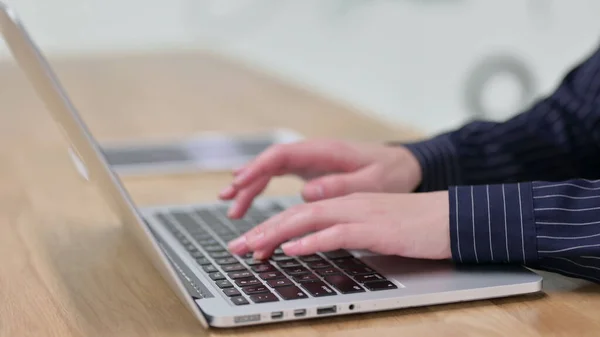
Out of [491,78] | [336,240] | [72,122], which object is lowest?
[491,78]

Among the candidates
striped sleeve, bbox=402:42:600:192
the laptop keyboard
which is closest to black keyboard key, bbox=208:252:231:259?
the laptop keyboard

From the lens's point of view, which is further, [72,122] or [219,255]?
[219,255]

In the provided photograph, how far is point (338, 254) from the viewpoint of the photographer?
88 centimetres

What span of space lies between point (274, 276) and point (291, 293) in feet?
0.16

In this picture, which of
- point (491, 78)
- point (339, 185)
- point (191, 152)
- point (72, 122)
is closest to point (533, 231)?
point (339, 185)

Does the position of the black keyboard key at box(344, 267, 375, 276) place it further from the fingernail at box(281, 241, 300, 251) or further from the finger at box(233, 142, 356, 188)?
the finger at box(233, 142, 356, 188)

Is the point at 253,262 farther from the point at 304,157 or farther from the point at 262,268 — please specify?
the point at 304,157

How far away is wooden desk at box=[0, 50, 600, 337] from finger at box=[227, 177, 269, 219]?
0.12m

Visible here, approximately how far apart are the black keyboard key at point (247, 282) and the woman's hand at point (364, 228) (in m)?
0.05

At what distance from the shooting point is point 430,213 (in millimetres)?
852

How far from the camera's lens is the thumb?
101 centimetres

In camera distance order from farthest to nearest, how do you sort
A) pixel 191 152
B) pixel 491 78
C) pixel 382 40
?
pixel 382 40 < pixel 491 78 < pixel 191 152

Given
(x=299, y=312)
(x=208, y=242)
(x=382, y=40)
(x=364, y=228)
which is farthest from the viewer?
(x=382, y=40)

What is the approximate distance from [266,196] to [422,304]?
1.40ft
